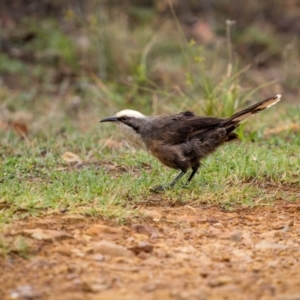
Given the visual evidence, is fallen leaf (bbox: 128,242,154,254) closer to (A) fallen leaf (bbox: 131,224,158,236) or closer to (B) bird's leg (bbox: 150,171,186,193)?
(A) fallen leaf (bbox: 131,224,158,236)

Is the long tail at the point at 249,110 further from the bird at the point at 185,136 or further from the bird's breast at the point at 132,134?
the bird's breast at the point at 132,134

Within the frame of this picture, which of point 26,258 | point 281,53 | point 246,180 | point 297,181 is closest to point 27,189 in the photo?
point 26,258

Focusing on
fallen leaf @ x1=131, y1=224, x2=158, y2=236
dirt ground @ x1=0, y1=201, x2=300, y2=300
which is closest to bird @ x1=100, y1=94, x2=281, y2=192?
dirt ground @ x1=0, y1=201, x2=300, y2=300

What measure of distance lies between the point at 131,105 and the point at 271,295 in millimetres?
6226

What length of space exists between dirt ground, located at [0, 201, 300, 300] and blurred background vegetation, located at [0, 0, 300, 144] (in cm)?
336

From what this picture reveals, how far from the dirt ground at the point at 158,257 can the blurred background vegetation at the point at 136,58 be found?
11.0 ft

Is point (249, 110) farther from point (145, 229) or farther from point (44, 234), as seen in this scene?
point (44, 234)

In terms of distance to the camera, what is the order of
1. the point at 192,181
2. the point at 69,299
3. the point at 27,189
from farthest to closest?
the point at 192,181 < the point at 27,189 < the point at 69,299

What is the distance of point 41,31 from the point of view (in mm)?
13016

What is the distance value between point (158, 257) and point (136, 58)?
282 inches

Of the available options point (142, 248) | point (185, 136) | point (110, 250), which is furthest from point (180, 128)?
point (110, 250)

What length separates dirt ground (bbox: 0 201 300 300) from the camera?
144 inches

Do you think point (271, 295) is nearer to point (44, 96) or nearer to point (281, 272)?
point (281, 272)

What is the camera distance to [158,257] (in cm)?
426
